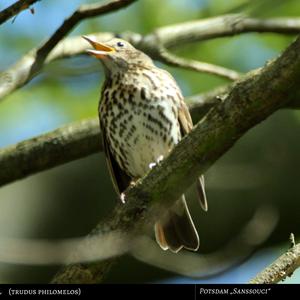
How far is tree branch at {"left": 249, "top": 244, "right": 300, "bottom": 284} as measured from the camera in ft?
13.3

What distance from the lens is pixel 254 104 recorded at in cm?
429

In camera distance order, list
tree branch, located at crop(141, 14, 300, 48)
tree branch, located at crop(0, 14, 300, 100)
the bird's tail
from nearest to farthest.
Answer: the bird's tail < tree branch, located at crop(0, 14, 300, 100) < tree branch, located at crop(141, 14, 300, 48)

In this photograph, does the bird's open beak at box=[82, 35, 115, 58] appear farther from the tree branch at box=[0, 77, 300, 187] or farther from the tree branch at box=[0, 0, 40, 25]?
the tree branch at box=[0, 0, 40, 25]

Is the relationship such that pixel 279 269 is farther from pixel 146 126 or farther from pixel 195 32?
pixel 195 32

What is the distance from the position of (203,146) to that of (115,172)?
7.07ft

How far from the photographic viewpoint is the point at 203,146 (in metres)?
4.41

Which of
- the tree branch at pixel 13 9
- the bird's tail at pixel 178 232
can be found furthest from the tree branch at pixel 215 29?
the tree branch at pixel 13 9

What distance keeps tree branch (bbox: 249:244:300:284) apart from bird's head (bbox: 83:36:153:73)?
2.67 meters

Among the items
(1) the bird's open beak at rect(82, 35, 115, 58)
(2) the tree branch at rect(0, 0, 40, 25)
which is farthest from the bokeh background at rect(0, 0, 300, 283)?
(2) the tree branch at rect(0, 0, 40, 25)

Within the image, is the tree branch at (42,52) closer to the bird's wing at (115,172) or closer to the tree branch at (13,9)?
the tree branch at (13,9)

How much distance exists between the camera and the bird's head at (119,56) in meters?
6.42

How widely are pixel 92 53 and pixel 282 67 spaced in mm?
2117

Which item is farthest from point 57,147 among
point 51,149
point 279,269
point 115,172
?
point 279,269
